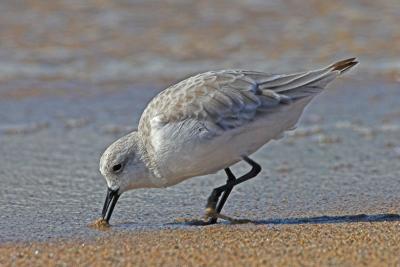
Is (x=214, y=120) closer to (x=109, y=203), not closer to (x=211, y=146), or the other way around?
(x=211, y=146)

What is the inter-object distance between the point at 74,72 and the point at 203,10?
2699mm

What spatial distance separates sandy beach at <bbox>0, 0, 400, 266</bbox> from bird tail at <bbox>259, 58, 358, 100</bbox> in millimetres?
761

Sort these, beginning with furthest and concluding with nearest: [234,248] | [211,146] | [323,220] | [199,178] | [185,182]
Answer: [199,178]
[185,182]
[323,220]
[211,146]
[234,248]

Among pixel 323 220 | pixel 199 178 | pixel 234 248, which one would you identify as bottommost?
pixel 199 178

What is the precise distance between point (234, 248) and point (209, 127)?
900 mm

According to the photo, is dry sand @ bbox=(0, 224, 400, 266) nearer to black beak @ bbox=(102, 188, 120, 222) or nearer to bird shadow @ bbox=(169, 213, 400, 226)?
bird shadow @ bbox=(169, 213, 400, 226)

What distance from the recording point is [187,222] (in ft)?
18.9

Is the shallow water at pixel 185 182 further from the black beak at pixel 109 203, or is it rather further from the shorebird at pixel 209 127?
the shorebird at pixel 209 127

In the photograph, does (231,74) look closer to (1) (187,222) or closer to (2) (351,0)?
(1) (187,222)

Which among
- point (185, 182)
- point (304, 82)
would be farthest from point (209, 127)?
point (185, 182)

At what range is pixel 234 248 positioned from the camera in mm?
5004

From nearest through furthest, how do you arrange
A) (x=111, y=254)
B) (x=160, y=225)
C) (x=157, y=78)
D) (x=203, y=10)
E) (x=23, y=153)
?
(x=111, y=254), (x=160, y=225), (x=23, y=153), (x=157, y=78), (x=203, y=10)

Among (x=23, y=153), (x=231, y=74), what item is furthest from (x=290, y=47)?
(x=231, y=74)

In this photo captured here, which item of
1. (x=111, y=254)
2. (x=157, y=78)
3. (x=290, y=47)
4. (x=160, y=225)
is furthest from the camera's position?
(x=290, y=47)
